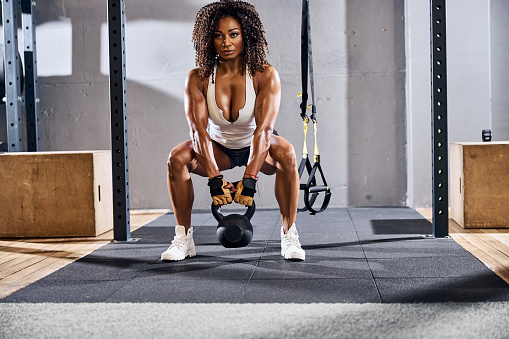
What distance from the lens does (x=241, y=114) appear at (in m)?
2.90

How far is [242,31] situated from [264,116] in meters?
0.42

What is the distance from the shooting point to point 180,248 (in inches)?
116

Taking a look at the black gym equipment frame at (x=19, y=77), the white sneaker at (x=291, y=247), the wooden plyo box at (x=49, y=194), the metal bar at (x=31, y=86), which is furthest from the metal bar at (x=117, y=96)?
the metal bar at (x=31, y=86)

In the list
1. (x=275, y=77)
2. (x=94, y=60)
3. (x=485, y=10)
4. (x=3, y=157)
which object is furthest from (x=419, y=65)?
(x=3, y=157)

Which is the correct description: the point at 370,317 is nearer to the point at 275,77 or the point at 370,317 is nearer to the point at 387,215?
the point at 275,77

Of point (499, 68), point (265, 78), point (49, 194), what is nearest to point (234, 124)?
point (265, 78)

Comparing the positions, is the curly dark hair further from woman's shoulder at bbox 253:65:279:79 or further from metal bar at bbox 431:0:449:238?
metal bar at bbox 431:0:449:238

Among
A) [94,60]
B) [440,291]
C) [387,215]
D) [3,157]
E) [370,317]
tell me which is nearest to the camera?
[370,317]

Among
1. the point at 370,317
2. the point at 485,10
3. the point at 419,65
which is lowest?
the point at 370,317

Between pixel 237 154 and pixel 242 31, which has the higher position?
pixel 242 31

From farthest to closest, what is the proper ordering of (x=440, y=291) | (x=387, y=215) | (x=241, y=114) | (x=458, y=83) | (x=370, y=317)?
(x=458, y=83)
(x=387, y=215)
(x=241, y=114)
(x=440, y=291)
(x=370, y=317)

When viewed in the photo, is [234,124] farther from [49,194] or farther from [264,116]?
[49,194]

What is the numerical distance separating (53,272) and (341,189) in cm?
280

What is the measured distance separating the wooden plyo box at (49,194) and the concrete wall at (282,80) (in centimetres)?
142
